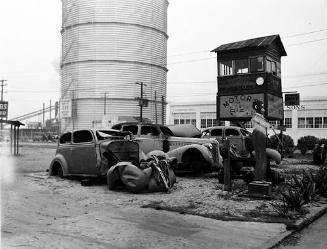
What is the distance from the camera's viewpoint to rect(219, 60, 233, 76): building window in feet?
89.4

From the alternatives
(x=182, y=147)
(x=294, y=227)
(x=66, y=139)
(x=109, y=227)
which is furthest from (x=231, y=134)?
(x=109, y=227)

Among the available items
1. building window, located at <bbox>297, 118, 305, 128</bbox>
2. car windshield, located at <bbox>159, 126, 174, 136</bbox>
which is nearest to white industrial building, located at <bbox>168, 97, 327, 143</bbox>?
building window, located at <bbox>297, 118, 305, 128</bbox>

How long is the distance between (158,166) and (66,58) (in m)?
40.9

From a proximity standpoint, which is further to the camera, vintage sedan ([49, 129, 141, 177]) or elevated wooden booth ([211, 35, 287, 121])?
elevated wooden booth ([211, 35, 287, 121])

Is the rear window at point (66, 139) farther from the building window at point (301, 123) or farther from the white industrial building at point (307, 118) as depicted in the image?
the building window at point (301, 123)

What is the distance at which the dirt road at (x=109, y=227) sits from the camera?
5.46 metres

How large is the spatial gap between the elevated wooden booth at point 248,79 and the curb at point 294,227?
696 inches

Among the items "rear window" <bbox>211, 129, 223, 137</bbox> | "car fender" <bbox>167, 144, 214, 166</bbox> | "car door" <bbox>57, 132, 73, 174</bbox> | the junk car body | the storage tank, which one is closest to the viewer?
"car door" <bbox>57, 132, 73, 174</bbox>

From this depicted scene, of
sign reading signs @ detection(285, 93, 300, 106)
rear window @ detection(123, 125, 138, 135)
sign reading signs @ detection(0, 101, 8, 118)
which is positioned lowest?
rear window @ detection(123, 125, 138, 135)

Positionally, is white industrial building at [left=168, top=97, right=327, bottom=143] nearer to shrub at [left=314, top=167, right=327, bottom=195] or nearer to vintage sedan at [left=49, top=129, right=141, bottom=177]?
vintage sedan at [left=49, top=129, right=141, bottom=177]

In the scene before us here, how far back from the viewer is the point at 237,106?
26219mm

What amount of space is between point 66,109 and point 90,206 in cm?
4272

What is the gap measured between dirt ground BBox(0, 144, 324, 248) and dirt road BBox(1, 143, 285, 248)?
1 centimetres

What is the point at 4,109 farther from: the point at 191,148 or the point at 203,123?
the point at 203,123
